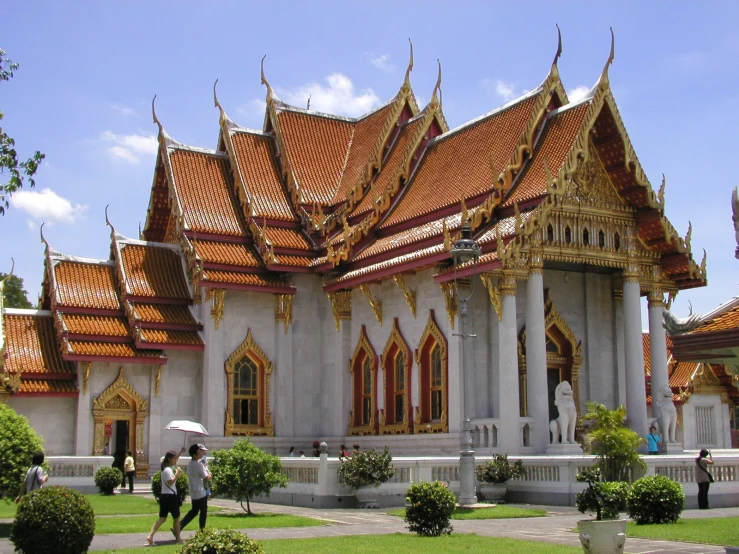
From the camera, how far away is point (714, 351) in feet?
34.9

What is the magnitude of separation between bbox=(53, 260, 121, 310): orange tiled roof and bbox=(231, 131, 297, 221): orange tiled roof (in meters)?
4.74

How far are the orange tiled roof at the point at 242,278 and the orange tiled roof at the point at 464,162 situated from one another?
11.3 feet

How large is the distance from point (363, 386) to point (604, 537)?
17618mm

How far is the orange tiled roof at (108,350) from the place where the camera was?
2705 cm

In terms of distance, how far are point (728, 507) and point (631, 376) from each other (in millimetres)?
6665

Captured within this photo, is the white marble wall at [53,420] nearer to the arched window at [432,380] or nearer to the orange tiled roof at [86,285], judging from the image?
the orange tiled roof at [86,285]

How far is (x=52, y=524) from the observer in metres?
11.5

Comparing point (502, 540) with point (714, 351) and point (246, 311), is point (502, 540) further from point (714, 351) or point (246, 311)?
point (246, 311)

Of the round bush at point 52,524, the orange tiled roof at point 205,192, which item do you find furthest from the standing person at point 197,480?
the orange tiled roof at point 205,192

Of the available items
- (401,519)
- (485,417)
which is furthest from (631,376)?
(401,519)

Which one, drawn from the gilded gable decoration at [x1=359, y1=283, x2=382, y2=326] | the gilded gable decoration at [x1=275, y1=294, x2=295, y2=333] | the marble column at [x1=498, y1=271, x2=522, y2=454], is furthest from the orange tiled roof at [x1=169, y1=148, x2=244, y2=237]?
the marble column at [x1=498, y1=271, x2=522, y2=454]

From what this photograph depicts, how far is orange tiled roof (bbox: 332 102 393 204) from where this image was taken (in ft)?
104

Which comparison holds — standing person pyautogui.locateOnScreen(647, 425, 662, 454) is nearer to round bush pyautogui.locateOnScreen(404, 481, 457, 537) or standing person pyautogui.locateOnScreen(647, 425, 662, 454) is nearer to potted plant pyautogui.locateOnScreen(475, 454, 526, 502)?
potted plant pyautogui.locateOnScreen(475, 454, 526, 502)

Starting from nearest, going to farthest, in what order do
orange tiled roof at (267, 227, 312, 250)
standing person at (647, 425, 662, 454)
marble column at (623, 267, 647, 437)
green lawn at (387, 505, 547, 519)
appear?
green lawn at (387, 505, 547, 519) < standing person at (647, 425, 662, 454) < marble column at (623, 267, 647, 437) < orange tiled roof at (267, 227, 312, 250)
